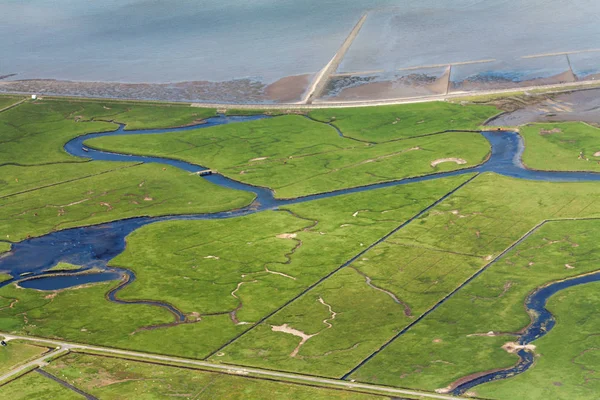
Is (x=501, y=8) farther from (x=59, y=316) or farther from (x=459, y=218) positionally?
(x=59, y=316)

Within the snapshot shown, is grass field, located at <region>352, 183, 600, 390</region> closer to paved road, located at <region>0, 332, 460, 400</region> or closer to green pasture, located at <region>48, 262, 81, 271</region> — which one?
paved road, located at <region>0, 332, 460, 400</region>

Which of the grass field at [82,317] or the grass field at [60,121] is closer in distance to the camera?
the grass field at [82,317]

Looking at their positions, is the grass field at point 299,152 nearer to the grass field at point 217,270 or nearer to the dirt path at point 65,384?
the grass field at point 217,270

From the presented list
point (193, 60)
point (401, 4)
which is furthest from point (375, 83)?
point (401, 4)

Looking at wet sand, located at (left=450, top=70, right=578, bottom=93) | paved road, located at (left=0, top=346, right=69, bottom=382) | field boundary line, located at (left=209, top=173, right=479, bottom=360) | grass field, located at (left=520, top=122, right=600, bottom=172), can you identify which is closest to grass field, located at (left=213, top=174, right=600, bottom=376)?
field boundary line, located at (left=209, top=173, right=479, bottom=360)

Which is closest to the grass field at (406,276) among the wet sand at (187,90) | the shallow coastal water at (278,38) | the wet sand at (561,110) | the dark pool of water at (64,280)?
the dark pool of water at (64,280)
